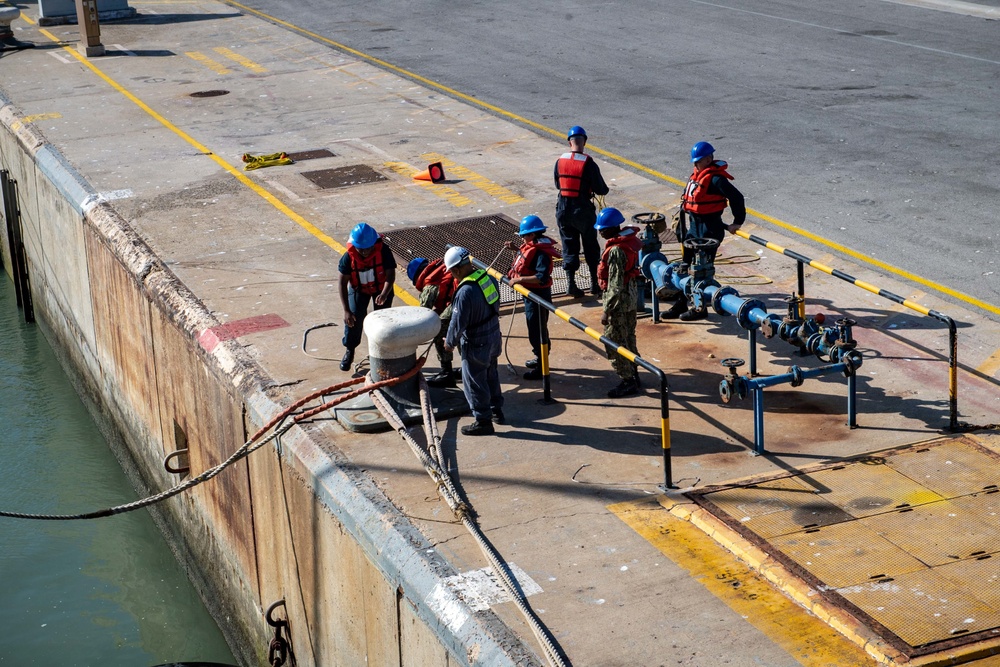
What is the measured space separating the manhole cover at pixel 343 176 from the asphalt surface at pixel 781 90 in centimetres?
402

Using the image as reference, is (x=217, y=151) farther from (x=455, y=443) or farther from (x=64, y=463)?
(x=455, y=443)

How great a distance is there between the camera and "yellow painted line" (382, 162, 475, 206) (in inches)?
645

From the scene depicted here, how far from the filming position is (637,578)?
24.4 ft

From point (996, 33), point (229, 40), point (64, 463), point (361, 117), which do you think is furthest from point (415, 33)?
point (64, 463)

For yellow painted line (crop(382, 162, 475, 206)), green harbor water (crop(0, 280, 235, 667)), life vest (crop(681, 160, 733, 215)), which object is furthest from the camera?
yellow painted line (crop(382, 162, 475, 206))

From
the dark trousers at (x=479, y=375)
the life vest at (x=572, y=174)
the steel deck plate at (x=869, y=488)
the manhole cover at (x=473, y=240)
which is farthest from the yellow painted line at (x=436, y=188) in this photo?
the steel deck plate at (x=869, y=488)

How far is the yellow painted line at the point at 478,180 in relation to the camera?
1652cm

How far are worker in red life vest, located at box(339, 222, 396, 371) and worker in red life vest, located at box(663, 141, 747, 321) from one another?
10.0ft

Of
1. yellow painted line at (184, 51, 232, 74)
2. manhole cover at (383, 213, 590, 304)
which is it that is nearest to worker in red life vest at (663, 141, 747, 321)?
manhole cover at (383, 213, 590, 304)

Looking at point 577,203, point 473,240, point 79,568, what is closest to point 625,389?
point 577,203

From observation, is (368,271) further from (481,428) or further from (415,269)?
(481,428)

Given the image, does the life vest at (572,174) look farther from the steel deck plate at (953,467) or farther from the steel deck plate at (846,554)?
the steel deck plate at (846,554)

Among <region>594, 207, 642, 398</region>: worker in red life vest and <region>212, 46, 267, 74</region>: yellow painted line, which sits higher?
<region>212, 46, 267, 74</region>: yellow painted line

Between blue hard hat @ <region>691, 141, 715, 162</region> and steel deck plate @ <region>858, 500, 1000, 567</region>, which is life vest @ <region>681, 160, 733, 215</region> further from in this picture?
steel deck plate @ <region>858, 500, 1000, 567</region>
